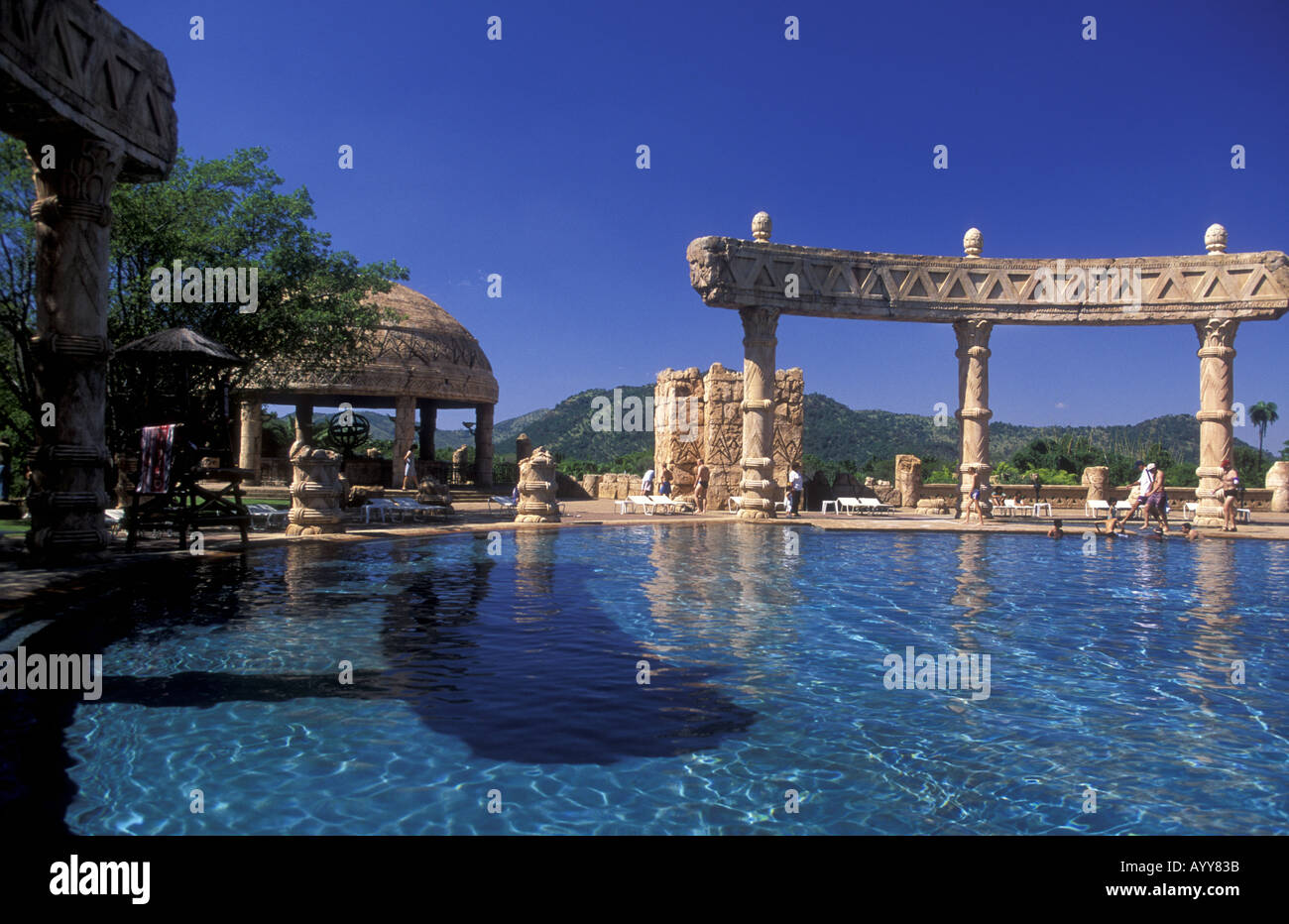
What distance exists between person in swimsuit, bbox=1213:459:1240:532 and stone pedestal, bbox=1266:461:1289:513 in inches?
404

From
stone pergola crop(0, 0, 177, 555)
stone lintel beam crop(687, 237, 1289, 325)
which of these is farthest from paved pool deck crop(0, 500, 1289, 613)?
stone lintel beam crop(687, 237, 1289, 325)

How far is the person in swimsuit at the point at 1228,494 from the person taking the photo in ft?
53.0

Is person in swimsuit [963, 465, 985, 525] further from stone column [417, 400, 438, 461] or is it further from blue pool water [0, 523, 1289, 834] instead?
stone column [417, 400, 438, 461]

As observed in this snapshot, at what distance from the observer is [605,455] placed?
255ft

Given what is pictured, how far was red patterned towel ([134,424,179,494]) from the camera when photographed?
962cm

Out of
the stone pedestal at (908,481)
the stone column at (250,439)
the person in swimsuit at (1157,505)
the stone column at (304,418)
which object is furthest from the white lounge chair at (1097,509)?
the stone column at (304,418)

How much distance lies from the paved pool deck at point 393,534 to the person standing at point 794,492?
1.73ft

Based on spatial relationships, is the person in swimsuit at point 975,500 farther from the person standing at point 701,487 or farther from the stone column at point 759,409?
the person standing at point 701,487

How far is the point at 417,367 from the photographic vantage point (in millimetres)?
25516

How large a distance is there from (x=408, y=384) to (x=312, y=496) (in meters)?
13.0

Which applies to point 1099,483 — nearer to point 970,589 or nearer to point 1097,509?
point 1097,509

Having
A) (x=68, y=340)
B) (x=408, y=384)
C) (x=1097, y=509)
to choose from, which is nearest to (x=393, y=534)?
(x=68, y=340)
